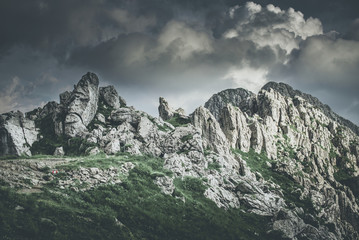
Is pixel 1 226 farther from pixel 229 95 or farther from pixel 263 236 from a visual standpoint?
pixel 229 95

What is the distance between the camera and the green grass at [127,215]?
1880 cm

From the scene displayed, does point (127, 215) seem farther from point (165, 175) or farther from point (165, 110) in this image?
point (165, 110)

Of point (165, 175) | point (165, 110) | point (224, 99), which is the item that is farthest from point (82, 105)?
point (224, 99)

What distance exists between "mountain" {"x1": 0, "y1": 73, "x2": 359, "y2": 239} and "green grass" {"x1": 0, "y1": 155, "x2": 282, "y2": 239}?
6.2 inches

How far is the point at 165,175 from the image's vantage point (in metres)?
42.8

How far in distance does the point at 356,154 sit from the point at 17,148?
521 feet

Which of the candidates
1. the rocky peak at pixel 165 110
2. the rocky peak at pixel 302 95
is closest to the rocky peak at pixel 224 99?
the rocky peak at pixel 302 95

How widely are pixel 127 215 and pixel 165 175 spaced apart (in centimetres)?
1617

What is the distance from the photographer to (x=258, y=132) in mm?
101250

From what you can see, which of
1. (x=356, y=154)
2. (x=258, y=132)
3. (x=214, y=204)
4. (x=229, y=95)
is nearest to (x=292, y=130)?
(x=258, y=132)

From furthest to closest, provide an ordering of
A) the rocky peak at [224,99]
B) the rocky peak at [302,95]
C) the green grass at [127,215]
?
the rocky peak at [224,99] < the rocky peak at [302,95] < the green grass at [127,215]

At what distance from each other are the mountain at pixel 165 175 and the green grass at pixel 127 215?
0.52 ft

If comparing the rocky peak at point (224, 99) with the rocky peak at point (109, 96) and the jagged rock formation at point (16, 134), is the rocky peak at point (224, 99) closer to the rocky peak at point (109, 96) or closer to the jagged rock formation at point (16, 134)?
the rocky peak at point (109, 96)

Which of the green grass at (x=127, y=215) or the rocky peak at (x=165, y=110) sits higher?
the rocky peak at (x=165, y=110)
